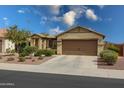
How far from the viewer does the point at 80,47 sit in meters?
32.7

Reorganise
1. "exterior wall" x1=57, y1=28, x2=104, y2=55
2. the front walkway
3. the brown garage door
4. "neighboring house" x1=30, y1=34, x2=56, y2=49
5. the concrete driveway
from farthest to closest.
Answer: "neighboring house" x1=30, y1=34, x2=56, y2=49, the brown garage door, "exterior wall" x1=57, y1=28, x2=104, y2=55, the concrete driveway, the front walkway

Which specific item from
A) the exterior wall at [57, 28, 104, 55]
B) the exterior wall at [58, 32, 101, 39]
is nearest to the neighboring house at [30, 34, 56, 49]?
the exterior wall at [57, 28, 104, 55]

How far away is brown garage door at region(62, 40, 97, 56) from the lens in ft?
106

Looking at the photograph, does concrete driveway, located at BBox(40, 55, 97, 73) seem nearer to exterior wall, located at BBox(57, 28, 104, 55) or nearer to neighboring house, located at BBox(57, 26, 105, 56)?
neighboring house, located at BBox(57, 26, 105, 56)

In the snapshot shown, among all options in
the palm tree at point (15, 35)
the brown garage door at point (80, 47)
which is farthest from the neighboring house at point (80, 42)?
the palm tree at point (15, 35)

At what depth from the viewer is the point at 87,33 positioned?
32.8 m

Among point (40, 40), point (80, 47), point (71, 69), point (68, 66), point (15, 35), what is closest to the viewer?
point (71, 69)

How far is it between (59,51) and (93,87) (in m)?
22.4

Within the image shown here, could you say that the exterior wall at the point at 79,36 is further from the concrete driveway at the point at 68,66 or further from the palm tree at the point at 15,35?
the concrete driveway at the point at 68,66

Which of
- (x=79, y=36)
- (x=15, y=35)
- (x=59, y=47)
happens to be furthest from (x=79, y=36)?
(x=15, y=35)

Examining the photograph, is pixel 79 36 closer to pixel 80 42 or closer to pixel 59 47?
pixel 80 42

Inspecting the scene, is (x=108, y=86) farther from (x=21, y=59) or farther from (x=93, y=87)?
(x=21, y=59)
